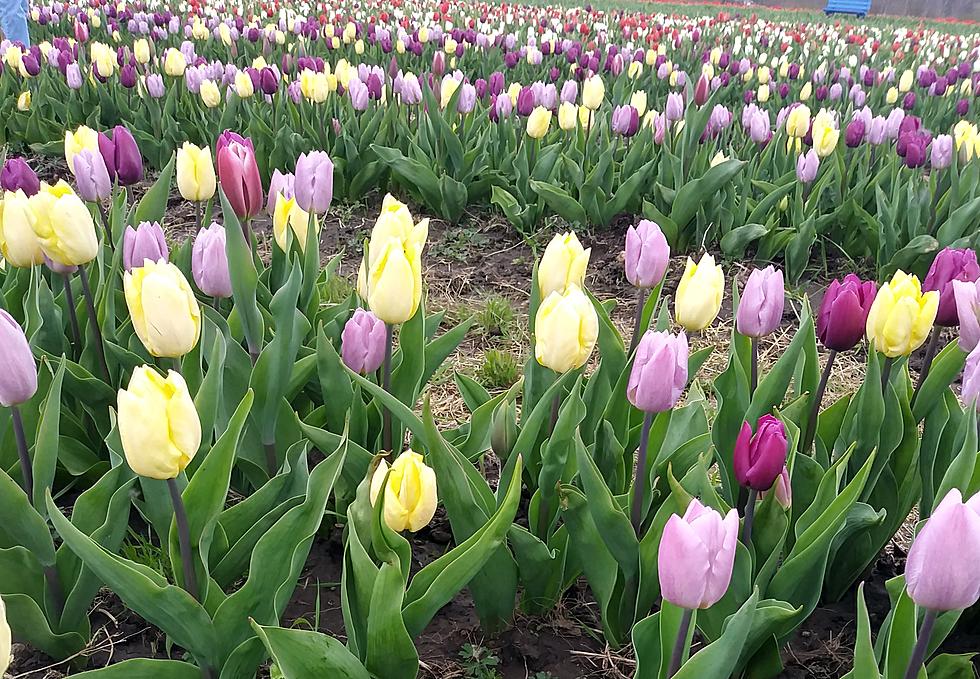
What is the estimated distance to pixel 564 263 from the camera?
152cm

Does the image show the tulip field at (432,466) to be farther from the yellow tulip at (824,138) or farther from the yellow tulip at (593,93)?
the yellow tulip at (593,93)

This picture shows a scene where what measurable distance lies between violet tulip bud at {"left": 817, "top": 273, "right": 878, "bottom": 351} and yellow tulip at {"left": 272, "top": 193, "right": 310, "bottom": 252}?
112cm

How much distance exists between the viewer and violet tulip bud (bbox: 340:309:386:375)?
145 cm

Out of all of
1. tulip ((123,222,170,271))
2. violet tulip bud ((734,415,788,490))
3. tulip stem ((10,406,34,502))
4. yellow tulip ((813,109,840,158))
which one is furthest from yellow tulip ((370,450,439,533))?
yellow tulip ((813,109,840,158))

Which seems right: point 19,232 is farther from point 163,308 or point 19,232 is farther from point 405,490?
point 405,490

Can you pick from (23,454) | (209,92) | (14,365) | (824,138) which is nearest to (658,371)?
(14,365)

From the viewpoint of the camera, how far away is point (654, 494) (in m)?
1.50

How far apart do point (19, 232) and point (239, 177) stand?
1.38 ft

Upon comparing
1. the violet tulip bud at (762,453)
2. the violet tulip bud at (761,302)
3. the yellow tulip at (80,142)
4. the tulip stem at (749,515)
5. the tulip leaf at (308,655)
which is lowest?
the tulip leaf at (308,655)

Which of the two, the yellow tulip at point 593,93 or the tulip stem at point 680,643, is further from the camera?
the yellow tulip at point 593,93


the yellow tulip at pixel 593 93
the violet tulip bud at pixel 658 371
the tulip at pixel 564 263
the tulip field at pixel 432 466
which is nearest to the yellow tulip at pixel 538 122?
the yellow tulip at pixel 593 93

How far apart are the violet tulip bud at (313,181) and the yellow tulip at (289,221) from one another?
A: 2 centimetres

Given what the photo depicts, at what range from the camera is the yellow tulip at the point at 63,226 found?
1469mm

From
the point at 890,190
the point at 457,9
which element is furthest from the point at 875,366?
the point at 457,9
